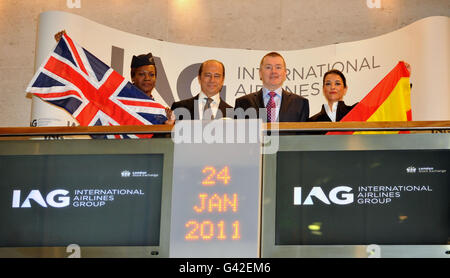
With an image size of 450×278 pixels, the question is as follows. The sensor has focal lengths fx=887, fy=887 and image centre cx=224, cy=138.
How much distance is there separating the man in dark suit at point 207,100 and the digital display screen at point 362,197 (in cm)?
388

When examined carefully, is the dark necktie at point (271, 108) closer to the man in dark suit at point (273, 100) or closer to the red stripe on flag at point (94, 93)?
the man in dark suit at point (273, 100)

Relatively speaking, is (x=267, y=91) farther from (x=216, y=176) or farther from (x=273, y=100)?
(x=216, y=176)

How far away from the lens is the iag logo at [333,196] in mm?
6289

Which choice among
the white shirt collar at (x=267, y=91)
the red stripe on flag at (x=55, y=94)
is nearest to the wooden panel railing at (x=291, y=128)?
the red stripe on flag at (x=55, y=94)

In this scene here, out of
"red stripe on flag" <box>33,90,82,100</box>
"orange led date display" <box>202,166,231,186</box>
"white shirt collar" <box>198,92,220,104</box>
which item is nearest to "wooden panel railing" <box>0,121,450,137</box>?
"orange led date display" <box>202,166,231,186</box>

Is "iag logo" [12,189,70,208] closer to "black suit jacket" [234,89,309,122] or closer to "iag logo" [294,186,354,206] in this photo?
"iag logo" [294,186,354,206]

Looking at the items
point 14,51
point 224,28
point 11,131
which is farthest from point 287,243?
point 14,51

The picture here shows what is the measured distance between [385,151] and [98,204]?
2.12m

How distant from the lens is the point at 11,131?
6.66m

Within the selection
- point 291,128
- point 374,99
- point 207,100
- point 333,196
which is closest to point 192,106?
point 207,100

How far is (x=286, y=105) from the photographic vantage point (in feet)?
31.9

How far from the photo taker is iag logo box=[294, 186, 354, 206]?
6289 millimetres
